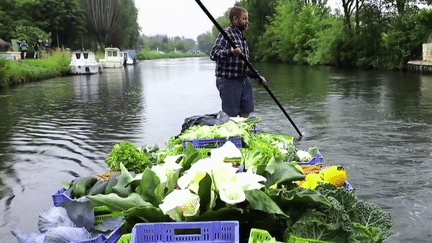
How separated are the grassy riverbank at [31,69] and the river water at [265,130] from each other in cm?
738

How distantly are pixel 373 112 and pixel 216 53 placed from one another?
6244 millimetres

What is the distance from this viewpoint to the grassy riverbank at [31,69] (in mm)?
22938

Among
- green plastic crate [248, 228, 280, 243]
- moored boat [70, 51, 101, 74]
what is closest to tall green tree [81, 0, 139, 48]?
moored boat [70, 51, 101, 74]

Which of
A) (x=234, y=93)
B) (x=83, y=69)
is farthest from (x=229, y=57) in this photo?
(x=83, y=69)

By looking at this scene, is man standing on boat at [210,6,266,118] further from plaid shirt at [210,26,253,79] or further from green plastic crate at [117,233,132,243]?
green plastic crate at [117,233,132,243]

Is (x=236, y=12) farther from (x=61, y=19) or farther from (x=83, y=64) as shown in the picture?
(x=61, y=19)

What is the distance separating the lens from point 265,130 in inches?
343

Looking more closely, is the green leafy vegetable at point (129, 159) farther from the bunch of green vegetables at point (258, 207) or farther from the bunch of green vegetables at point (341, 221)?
the bunch of green vegetables at point (341, 221)

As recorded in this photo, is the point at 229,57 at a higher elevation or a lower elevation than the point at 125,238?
higher

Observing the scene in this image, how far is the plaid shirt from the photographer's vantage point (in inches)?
233

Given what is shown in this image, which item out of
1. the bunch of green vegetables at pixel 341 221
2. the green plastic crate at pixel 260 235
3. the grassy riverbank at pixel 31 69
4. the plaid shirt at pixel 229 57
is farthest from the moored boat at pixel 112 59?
the green plastic crate at pixel 260 235

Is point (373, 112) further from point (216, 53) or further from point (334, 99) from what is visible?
point (216, 53)

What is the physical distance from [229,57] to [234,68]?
17 cm

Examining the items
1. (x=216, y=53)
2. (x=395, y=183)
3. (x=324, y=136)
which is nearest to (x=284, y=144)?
(x=395, y=183)
